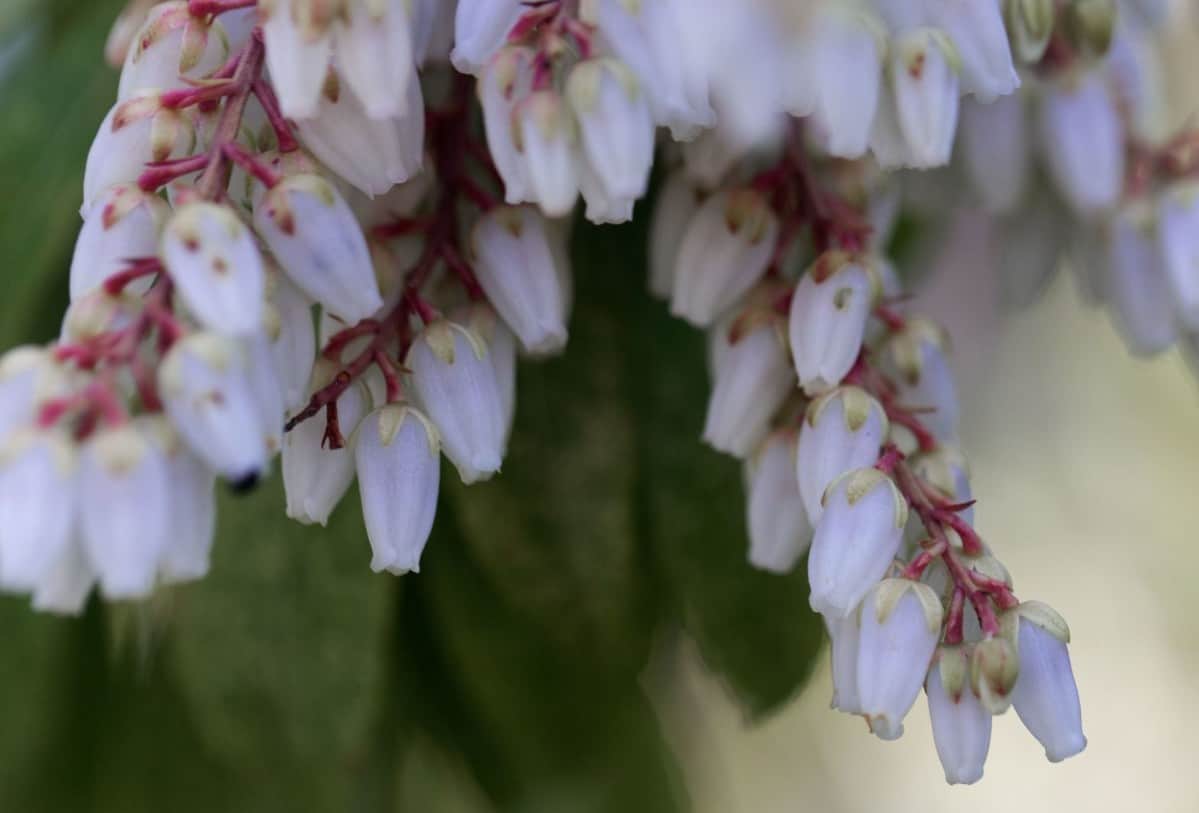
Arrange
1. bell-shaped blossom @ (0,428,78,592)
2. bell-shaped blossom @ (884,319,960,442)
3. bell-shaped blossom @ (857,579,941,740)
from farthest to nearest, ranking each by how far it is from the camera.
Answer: bell-shaped blossom @ (884,319,960,442)
bell-shaped blossom @ (857,579,941,740)
bell-shaped blossom @ (0,428,78,592)

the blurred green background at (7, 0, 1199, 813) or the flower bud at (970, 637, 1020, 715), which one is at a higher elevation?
the flower bud at (970, 637, 1020, 715)

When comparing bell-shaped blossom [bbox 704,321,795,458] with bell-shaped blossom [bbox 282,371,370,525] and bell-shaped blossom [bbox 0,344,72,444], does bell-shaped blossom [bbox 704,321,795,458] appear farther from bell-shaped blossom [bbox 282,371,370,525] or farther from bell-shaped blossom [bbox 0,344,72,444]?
bell-shaped blossom [bbox 0,344,72,444]

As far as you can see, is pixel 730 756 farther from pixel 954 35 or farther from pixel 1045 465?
pixel 954 35

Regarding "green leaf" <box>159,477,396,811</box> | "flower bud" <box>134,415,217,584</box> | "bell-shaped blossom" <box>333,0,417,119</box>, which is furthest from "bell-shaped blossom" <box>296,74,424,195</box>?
"green leaf" <box>159,477,396,811</box>

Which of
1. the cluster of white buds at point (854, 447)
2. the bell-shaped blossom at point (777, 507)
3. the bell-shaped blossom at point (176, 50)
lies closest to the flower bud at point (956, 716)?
the cluster of white buds at point (854, 447)

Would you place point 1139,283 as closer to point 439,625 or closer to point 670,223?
point 670,223

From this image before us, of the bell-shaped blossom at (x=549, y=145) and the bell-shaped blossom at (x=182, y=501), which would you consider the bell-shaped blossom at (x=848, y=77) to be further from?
the bell-shaped blossom at (x=182, y=501)

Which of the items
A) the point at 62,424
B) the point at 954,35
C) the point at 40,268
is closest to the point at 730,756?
the point at 40,268
